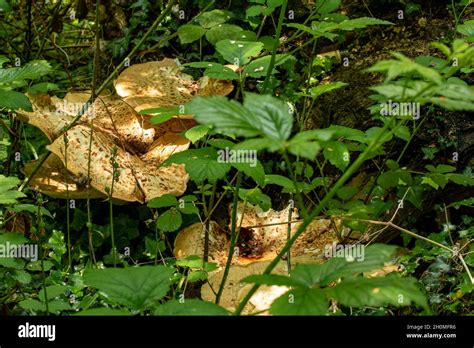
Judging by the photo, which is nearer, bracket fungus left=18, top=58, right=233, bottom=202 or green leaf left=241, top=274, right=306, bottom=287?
green leaf left=241, top=274, right=306, bottom=287

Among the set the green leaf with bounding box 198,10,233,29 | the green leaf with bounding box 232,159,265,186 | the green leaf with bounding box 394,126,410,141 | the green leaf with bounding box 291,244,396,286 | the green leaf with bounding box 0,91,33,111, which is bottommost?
the green leaf with bounding box 291,244,396,286

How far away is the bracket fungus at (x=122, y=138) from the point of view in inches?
154

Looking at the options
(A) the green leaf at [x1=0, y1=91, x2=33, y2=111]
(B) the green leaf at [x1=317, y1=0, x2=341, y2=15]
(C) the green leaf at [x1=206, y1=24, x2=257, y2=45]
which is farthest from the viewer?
(C) the green leaf at [x1=206, y1=24, x2=257, y2=45]

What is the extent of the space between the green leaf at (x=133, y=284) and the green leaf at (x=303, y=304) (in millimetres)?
305

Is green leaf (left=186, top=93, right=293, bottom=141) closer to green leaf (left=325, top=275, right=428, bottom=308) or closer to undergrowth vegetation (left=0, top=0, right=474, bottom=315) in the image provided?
undergrowth vegetation (left=0, top=0, right=474, bottom=315)

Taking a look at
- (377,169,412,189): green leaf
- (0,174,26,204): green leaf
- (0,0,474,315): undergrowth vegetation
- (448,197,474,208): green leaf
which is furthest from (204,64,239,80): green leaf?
(448,197,474,208): green leaf

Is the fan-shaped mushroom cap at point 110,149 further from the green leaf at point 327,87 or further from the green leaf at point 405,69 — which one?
the green leaf at point 405,69

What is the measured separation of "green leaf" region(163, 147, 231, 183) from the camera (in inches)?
90.4

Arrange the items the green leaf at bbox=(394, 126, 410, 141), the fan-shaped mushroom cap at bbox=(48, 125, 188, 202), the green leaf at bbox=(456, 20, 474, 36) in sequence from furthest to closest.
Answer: the fan-shaped mushroom cap at bbox=(48, 125, 188, 202)
the green leaf at bbox=(394, 126, 410, 141)
the green leaf at bbox=(456, 20, 474, 36)

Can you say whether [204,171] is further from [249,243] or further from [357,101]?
[357,101]

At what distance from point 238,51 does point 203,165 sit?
19.6 inches

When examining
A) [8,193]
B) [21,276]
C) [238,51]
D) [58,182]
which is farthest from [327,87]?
[58,182]

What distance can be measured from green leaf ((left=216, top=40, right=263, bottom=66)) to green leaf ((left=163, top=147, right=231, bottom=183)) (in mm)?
374
